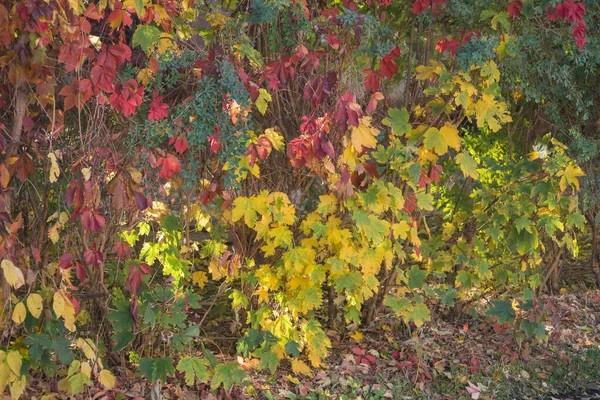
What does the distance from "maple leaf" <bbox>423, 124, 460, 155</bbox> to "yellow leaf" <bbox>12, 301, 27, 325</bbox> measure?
224 cm

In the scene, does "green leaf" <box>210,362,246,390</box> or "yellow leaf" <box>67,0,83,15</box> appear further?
"green leaf" <box>210,362,246,390</box>

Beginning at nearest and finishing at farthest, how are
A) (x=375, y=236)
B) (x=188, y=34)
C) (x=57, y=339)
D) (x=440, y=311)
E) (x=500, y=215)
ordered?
(x=57, y=339) < (x=188, y=34) < (x=375, y=236) < (x=500, y=215) < (x=440, y=311)

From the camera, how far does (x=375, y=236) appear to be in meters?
4.09

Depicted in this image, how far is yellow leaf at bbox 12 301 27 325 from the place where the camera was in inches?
125

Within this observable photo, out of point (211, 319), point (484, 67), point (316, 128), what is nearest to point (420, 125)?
point (484, 67)

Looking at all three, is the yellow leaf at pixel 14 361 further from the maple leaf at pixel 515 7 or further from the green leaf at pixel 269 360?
the maple leaf at pixel 515 7

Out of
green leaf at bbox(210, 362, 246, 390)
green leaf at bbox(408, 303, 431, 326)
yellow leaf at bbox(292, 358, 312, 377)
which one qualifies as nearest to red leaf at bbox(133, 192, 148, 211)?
green leaf at bbox(210, 362, 246, 390)

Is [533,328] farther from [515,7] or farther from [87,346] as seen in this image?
[87,346]

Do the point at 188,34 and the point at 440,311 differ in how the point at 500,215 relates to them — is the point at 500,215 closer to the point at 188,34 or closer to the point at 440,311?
the point at 440,311

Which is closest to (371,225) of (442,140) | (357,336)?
(442,140)

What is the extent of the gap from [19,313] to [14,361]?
0.21 m

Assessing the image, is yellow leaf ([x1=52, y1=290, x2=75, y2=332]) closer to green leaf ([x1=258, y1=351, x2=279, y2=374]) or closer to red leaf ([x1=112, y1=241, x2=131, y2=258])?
red leaf ([x1=112, y1=241, x2=131, y2=258])

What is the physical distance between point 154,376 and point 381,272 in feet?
6.30

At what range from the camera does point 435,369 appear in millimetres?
4652
